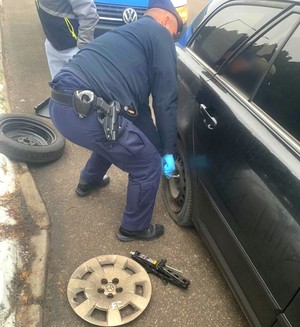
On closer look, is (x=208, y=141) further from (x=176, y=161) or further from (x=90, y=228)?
(x=90, y=228)

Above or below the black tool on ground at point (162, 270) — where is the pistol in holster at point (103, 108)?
above

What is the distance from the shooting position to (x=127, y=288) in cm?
224

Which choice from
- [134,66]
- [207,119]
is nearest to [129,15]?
[134,66]

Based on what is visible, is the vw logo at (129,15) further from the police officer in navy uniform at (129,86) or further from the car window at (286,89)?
the car window at (286,89)

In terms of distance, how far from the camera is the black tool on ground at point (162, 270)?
7.56 feet

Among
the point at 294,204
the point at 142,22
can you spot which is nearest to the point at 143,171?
the point at 142,22

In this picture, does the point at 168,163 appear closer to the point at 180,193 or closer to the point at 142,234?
the point at 180,193

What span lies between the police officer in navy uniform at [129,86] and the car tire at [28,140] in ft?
3.05

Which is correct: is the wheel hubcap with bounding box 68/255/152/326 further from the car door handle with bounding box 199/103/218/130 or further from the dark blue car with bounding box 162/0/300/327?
the car door handle with bounding box 199/103/218/130

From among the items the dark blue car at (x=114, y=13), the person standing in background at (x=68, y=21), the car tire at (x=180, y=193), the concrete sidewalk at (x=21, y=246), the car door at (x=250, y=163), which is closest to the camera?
the car door at (x=250, y=163)

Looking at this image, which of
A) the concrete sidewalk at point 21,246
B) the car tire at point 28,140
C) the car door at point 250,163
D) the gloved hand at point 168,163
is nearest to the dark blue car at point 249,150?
the car door at point 250,163

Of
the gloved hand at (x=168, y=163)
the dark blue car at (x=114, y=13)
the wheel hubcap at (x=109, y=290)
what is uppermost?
the dark blue car at (x=114, y=13)

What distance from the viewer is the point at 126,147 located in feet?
7.12

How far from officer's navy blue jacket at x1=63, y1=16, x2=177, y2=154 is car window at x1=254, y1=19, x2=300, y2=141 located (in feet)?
2.03
